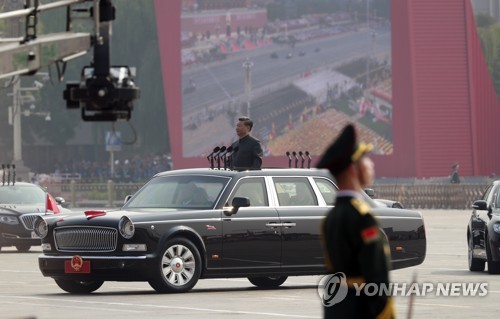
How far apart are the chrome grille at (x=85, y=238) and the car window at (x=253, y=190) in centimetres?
178

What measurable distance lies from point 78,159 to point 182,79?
44.9ft

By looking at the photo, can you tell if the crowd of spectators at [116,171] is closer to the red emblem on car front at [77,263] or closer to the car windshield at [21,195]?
the car windshield at [21,195]

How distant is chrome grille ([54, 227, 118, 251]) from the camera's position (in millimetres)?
19484

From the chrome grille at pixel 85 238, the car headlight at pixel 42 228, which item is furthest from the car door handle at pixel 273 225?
the car headlight at pixel 42 228

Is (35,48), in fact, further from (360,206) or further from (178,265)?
(360,206)

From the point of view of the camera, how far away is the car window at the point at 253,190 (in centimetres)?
2042

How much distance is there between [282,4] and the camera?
96.6 metres

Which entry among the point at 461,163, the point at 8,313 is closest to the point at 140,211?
the point at 8,313

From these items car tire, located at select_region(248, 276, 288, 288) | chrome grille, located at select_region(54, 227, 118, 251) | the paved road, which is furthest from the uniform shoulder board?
car tire, located at select_region(248, 276, 288, 288)

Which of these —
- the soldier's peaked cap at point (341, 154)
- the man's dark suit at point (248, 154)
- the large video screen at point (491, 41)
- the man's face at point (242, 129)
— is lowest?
the soldier's peaked cap at point (341, 154)

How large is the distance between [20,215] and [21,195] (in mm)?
1734

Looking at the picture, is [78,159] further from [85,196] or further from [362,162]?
[362,162]

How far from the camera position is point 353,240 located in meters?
7.77

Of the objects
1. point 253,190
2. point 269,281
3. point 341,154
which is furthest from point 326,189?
point 341,154
